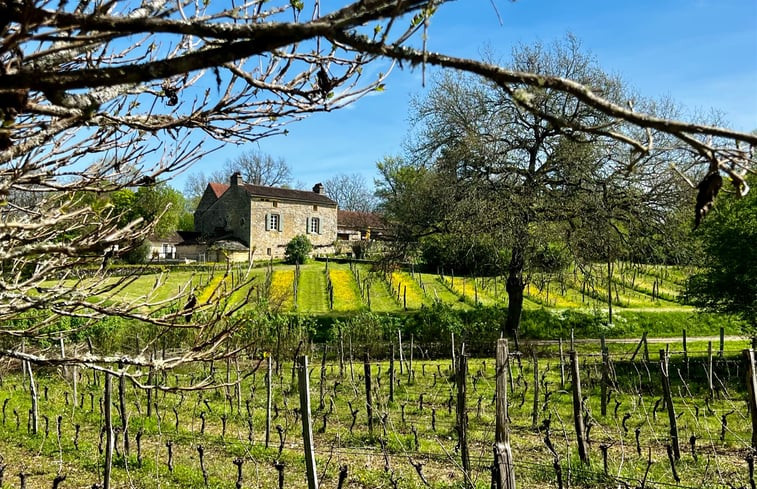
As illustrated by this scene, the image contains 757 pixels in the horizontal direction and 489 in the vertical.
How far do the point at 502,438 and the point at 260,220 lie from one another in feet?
136

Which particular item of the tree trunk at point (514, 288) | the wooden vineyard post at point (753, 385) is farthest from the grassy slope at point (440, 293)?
the wooden vineyard post at point (753, 385)

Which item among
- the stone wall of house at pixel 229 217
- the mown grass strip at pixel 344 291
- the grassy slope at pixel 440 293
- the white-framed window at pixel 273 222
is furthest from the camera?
the white-framed window at pixel 273 222

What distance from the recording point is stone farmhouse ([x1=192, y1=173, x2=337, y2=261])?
1725 inches

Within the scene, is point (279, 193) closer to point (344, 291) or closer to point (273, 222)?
point (273, 222)

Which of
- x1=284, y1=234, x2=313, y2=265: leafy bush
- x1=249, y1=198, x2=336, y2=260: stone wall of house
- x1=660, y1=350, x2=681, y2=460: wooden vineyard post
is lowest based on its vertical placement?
x1=660, y1=350, x2=681, y2=460: wooden vineyard post

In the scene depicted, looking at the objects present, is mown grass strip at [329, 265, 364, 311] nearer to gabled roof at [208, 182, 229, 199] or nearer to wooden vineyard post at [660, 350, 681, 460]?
wooden vineyard post at [660, 350, 681, 460]

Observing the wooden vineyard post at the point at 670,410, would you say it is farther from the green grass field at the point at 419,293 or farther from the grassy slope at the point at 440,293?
the grassy slope at the point at 440,293

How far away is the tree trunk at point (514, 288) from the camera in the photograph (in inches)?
728

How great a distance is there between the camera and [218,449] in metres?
8.94

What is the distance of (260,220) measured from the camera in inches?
1742

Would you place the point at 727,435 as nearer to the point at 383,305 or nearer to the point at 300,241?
the point at 383,305

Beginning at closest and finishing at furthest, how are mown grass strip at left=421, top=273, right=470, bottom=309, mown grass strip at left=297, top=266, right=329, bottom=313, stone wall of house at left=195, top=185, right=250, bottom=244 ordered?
mown grass strip at left=297, top=266, right=329, bottom=313 < mown grass strip at left=421, top=273, right=470, bottom=309 < stone wall of house at left=195, top=185, right=250, bottom=244

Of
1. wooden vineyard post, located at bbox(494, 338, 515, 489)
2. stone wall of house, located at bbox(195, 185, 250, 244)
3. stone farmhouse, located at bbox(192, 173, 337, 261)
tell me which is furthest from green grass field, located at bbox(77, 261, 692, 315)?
wooden vineyard post, located at bbox(494, 338, 515, 489)

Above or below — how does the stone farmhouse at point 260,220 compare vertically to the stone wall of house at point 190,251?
above
